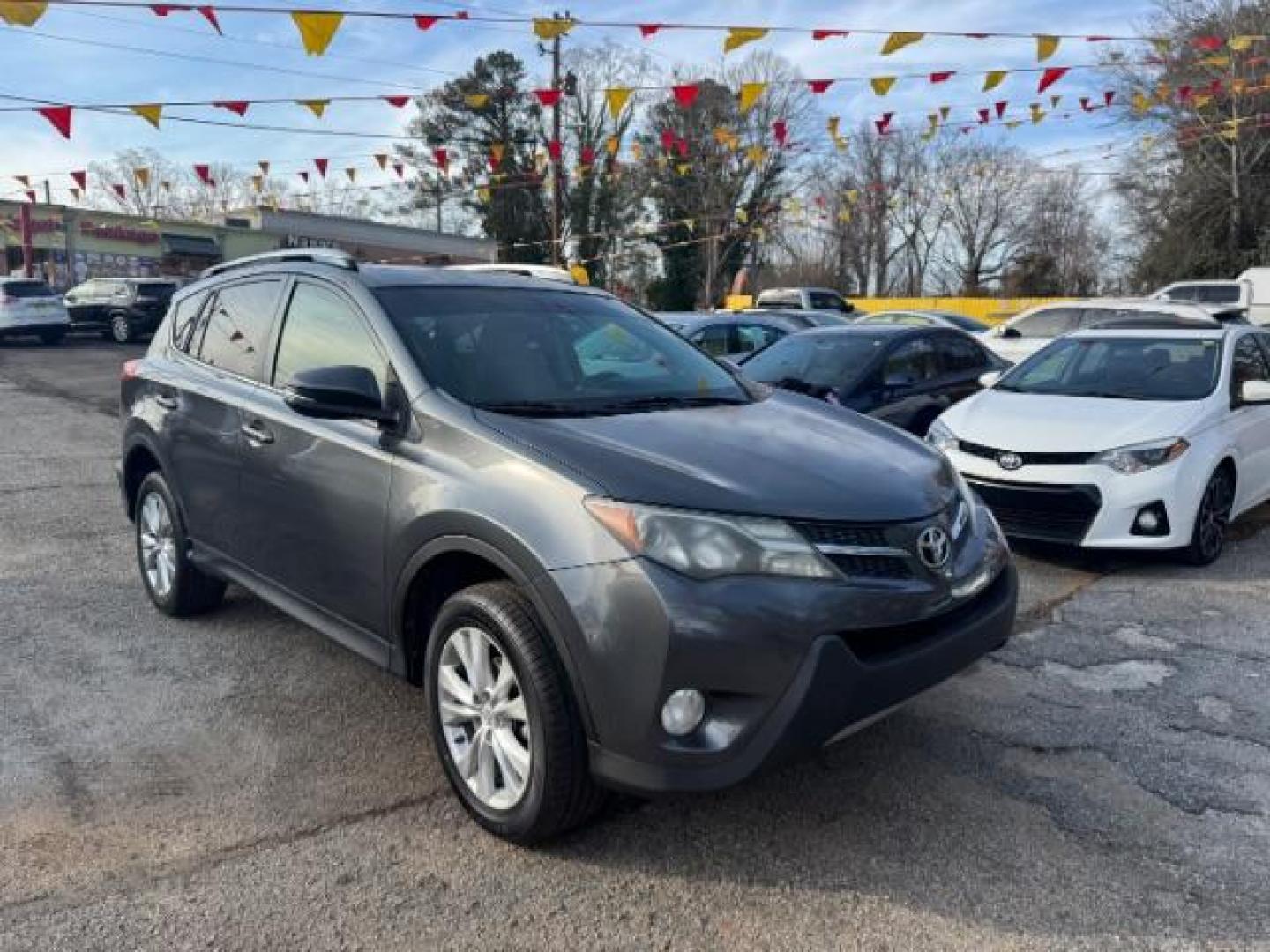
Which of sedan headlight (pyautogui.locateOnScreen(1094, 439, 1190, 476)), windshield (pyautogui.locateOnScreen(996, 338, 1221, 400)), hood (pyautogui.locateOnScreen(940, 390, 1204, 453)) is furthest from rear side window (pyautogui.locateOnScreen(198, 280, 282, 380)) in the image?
windshield (pyautogui.locateOnScreen(996, 338, 1221, 400))

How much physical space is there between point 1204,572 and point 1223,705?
6.91 ft

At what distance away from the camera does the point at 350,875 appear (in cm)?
272

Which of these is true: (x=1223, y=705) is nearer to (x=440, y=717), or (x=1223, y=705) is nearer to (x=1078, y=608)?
(x=1078, y=608)

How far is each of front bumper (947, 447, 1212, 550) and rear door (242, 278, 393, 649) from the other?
155 inches

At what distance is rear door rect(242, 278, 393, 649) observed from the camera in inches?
128

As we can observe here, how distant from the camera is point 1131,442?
5.58 m

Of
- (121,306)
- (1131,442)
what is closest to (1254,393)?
(1131,442)

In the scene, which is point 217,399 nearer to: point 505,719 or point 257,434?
point 257,434

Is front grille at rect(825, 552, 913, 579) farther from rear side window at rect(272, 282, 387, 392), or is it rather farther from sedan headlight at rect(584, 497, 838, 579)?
rear side window at rect(272, 282, 387, 392)

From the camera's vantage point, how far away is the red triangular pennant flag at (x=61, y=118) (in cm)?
1002

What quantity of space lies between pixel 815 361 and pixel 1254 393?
3.17 meters

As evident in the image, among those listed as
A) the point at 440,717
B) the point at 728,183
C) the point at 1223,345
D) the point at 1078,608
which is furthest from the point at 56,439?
the point at 728,183

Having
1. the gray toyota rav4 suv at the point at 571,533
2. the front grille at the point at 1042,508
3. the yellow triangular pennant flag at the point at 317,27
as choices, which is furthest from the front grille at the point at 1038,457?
the yellow triangular pennant flag at the point at 317,27

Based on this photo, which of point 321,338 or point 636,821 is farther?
point 321,338
